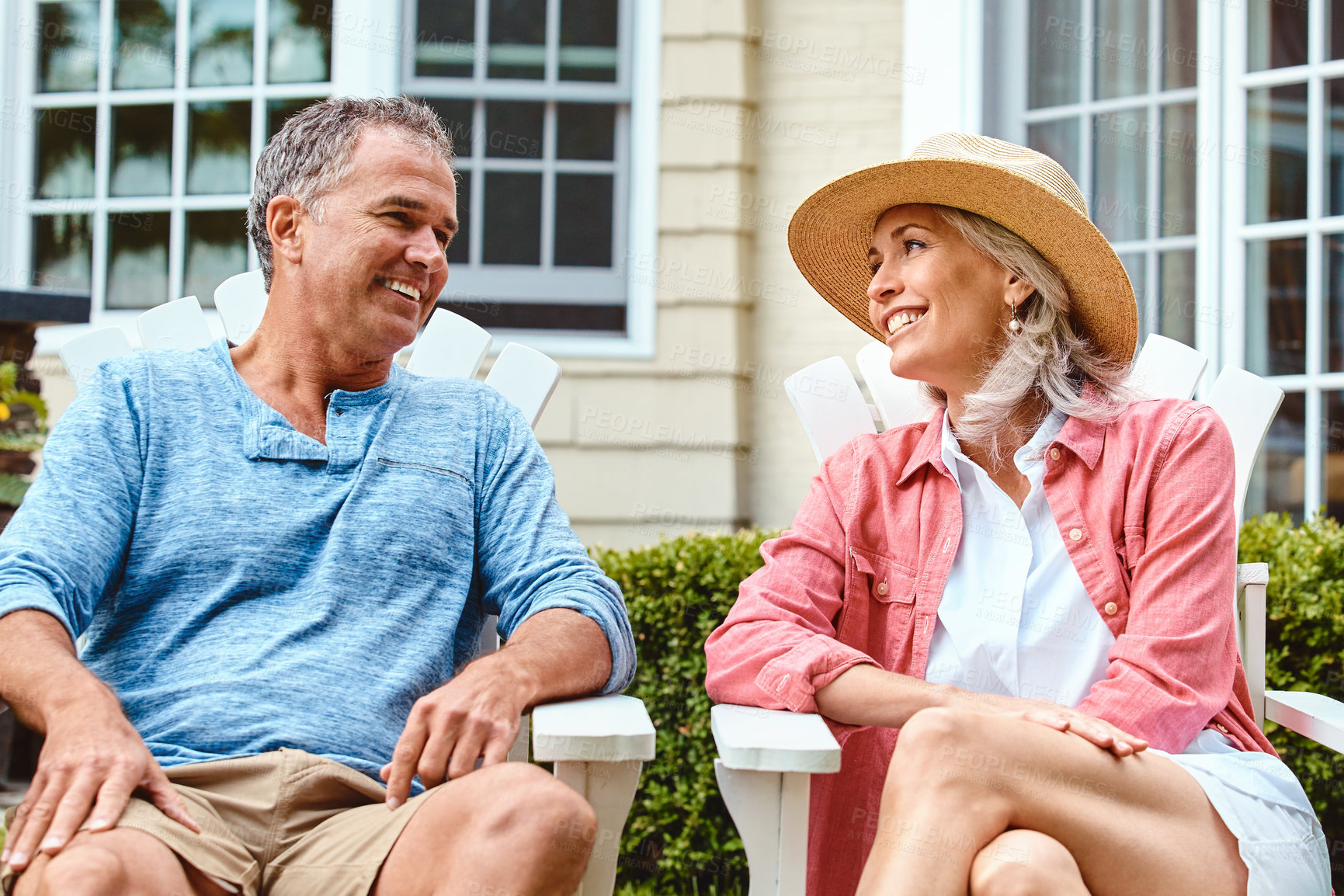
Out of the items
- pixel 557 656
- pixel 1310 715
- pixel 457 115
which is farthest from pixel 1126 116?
pixel 557 656

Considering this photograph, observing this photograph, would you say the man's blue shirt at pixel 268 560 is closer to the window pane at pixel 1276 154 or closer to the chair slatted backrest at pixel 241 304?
the chair slatted backrest at pixel 241 304

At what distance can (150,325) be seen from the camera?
2.29 m

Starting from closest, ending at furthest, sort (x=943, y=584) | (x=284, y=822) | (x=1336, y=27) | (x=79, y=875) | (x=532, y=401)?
1. (x=79, y=875)
2. (x=284, y=822)
3. (x=943, y=584)
4. (x=532, y=401)
5. (x=1336, y=27)

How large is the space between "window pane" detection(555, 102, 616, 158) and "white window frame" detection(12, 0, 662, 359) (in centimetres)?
12

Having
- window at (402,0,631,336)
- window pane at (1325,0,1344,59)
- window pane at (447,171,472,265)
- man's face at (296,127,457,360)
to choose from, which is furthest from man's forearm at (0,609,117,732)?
window pane at (1325,0,1344,59)

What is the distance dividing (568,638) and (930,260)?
915 millimetres

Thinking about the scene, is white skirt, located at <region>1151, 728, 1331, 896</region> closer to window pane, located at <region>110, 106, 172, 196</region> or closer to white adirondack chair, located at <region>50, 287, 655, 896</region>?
white adirondack chair, located at <region>50, 287, 655, 896</region>

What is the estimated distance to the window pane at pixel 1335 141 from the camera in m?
3.99

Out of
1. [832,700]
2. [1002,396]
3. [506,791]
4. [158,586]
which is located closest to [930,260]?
[1002,396]

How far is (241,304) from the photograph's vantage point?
2.40 metres

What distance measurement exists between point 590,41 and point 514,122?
0.45m

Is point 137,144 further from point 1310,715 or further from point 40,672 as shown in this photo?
point 1310,715

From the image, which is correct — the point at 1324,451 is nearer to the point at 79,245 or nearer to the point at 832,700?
the point at 832,700

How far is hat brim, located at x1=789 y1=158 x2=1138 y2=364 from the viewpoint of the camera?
75.1 inches
